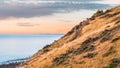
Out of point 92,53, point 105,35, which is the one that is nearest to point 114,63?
point 92,53

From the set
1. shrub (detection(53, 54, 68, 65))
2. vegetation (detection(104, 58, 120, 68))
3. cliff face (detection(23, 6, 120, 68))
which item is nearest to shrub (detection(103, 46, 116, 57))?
cliff face (detection(23, 6, 120, 68))

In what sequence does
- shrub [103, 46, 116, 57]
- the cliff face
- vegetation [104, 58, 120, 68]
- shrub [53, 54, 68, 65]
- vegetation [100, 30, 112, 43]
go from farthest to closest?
shrub [53, 54, 68, 65]
vegetation [100, 30, 112, 43]
shrub [103, 46, 116, 57]
the cliff face
vegetation [104, 58, 120, 68]

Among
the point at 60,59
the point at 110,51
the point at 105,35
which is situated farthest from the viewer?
the point at 105,35

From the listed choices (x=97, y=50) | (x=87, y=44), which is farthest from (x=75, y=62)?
(x=87, y=44)

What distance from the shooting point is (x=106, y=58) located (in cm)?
6931

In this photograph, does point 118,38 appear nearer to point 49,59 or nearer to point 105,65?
point 105,65

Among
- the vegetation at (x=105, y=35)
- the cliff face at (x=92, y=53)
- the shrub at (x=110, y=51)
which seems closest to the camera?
the cliff face at (x=92, y=53)

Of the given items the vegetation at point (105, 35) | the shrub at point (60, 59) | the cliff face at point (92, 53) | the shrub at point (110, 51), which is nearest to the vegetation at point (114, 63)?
the cliff face at point (92, 53)

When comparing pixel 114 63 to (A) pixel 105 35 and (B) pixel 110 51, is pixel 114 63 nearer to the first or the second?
(B) pixel 110 51

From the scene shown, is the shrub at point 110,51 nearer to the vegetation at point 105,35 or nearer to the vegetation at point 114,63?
the vegetation at point 114,63

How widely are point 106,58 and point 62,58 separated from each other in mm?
16191

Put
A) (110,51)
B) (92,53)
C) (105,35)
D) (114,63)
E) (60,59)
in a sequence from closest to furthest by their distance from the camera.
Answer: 1. (114,63)
2. (110,51)
3. (92,53)
4. (60,59)
5. (105,35)

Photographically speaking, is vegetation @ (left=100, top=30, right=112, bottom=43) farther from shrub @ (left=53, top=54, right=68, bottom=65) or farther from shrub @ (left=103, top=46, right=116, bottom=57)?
shrub @ (left=103, top=46, right=116, bottom=57)

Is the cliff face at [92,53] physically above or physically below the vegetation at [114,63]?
below
